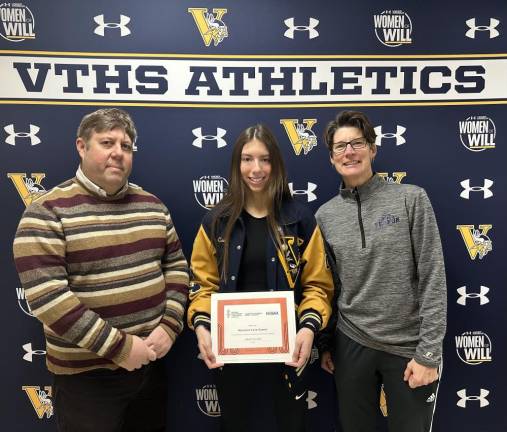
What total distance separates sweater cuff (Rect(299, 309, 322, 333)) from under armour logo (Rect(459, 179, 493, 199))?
1.30 metres

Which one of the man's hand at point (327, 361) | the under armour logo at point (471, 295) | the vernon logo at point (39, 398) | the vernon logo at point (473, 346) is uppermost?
the under armour logo at point (471, 295)

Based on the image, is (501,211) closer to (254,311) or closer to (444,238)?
(444,238)

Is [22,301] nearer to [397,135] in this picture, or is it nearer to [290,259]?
[290,259]

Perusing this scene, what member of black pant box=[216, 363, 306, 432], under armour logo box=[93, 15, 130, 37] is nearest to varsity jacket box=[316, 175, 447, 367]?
black pant box=[216, 363, 306, 432]

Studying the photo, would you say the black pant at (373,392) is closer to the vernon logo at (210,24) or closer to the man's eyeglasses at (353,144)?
the man's eyeglasses at (353,144)

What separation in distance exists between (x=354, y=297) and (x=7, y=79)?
7.49 feet

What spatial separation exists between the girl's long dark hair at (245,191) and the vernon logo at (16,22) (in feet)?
4.86

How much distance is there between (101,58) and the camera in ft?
6.99

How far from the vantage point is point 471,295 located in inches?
90.1

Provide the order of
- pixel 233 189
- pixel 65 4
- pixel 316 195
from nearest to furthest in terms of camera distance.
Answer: pixel 233 189 → pixel 65 4 → pixel 316 195

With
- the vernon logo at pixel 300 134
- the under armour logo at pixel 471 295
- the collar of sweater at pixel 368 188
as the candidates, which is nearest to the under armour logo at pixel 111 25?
the vernon logo at pixel 300 134

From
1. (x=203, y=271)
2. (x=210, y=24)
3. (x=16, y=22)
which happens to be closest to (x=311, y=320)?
(x=203, y=271)

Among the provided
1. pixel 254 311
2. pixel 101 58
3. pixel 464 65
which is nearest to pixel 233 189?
pixel 254 311

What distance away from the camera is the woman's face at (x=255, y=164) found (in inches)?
66.1
